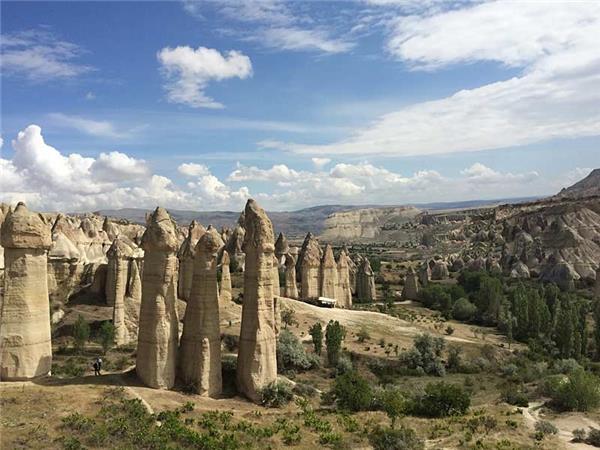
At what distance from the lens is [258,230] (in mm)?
28375

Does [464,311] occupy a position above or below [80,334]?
below

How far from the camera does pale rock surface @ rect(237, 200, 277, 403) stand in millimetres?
26969

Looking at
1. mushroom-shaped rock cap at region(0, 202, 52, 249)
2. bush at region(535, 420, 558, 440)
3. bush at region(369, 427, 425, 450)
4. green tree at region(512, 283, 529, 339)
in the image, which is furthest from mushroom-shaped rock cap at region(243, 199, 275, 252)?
green tree at region(512, 283, 529, 339)

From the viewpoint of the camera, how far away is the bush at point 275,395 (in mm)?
26531

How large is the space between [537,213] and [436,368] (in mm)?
121326

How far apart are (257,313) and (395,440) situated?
9.43 meters

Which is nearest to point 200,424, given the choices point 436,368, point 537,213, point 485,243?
point 436,368

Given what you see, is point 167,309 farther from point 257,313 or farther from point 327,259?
point 327,259

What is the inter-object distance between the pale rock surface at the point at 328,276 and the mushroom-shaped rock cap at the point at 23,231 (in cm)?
4428

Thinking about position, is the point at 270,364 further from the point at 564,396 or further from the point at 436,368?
the point at 436,368

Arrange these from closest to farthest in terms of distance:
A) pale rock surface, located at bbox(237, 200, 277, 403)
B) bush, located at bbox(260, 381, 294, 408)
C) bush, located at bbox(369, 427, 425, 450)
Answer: bush, located at bbox(369, 427, 425, 450) → bush, located at bbox(260, 381, 294, 408) → pale rock surface, located at bbox(237, 200, 277, 403)

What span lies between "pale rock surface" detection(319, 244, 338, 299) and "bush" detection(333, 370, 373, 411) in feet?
124

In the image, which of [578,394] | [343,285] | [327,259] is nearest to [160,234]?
[578,394]

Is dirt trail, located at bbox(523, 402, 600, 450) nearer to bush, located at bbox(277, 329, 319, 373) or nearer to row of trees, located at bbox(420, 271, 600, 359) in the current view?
bush, located at bbox(277, 329, 319, 373)
